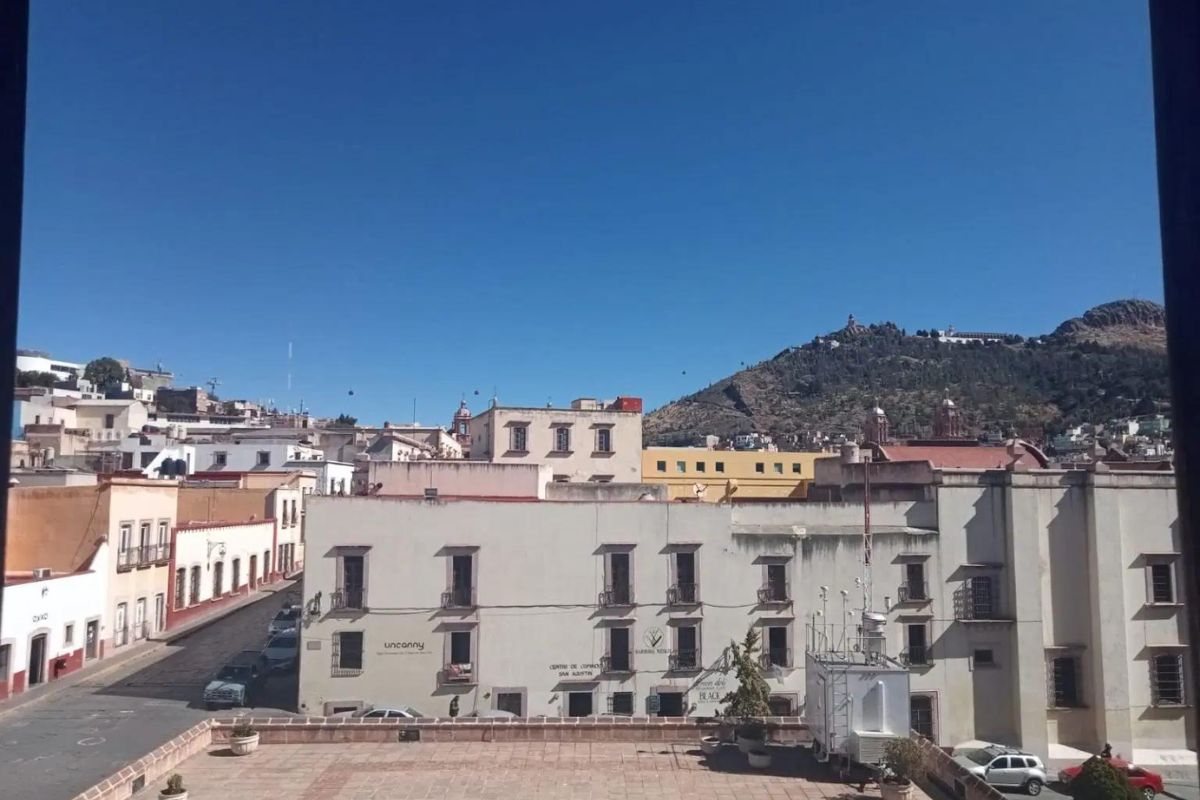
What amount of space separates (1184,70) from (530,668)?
26.8 meters

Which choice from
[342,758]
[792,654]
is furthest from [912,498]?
[342,758]

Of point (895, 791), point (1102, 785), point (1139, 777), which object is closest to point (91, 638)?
point (895, 791)

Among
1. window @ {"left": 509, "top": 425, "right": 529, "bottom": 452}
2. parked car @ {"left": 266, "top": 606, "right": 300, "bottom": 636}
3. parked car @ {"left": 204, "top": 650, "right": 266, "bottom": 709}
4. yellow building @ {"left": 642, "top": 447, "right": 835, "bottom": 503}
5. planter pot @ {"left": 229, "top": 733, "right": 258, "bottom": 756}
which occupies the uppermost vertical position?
window @ {"left": 509, "top": 425, "right": 529, "bottom": 452}

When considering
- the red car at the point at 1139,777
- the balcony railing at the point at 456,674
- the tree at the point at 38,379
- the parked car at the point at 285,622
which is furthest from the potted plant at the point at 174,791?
the tree at the point at 38,379

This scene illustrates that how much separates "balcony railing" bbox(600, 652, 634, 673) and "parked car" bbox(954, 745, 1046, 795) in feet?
31.7

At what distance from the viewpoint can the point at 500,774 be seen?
15.1 m

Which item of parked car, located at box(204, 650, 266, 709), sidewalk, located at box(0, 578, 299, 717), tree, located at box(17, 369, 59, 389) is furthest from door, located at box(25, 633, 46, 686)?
tree, located at box(17, 369, 59, 389)

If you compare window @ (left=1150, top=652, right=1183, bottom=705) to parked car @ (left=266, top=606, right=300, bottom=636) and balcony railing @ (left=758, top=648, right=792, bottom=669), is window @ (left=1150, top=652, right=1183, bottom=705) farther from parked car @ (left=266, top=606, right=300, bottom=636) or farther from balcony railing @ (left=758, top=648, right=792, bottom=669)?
parked car @ (left=266, top=606, right=300, bottom=636)

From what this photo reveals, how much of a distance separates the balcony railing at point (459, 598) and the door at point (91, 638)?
13471 mm

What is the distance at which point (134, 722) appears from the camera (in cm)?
2422

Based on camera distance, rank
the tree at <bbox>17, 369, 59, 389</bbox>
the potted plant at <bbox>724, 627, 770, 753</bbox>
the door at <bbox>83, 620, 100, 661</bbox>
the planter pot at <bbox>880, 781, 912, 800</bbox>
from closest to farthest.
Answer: the planter pot at <bbox>880, 781, 912, 800</bbox> → the potted plant at <bbox>724, 627, 770, 753</bbox> → the door at <bbox>83, 620, 100, 661</bbox> → the tree at <bbox>17, 369, 59, 389</bbox>

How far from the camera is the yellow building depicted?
4772 cm

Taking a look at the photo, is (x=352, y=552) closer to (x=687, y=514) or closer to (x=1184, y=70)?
(x=687, y=514)

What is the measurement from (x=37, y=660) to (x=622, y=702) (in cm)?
1842
